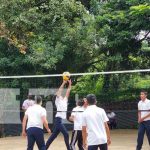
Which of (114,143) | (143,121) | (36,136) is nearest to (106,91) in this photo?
(114,143)

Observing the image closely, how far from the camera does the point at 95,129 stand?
8875 millimetres

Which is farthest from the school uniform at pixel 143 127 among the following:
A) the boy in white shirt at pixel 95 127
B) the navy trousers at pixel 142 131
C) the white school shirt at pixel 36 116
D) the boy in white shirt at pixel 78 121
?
the boy in white shirt at pixel 95 127

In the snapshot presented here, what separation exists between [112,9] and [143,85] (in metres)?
4.38

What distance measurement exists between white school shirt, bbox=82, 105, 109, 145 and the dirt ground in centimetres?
608

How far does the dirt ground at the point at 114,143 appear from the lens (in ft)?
50.9

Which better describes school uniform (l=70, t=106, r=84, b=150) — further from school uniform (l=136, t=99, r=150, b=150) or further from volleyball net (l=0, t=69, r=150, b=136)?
volleyball net (l=0, t=69, r=150, b=136)

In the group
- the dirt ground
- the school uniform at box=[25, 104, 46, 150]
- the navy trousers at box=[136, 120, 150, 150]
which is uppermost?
the school uniform at box=[25, 104, 46, 150]

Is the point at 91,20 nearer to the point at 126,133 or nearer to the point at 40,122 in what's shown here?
the point at 126,133

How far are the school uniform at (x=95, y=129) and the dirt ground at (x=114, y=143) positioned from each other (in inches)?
239

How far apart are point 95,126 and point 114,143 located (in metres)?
8.07

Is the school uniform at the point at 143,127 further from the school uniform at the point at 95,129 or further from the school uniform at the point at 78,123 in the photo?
the school uniform at the point at 95,129

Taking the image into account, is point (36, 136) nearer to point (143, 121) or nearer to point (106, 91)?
point (143, 121)

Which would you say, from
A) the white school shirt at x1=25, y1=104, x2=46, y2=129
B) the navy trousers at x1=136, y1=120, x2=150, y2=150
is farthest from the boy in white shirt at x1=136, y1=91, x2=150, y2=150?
the white school shirt at x1=25, y1=104, x2=46, y2=129

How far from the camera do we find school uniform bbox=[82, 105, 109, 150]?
884cm
